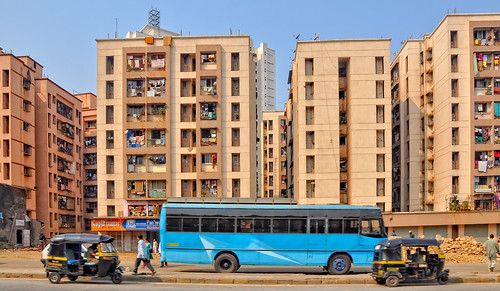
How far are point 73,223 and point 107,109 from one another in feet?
116

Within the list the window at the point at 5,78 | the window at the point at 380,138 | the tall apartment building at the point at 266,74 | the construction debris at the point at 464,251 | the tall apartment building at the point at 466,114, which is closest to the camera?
the construction debris at the point at 464,251

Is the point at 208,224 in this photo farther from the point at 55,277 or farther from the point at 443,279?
the point at 443,279

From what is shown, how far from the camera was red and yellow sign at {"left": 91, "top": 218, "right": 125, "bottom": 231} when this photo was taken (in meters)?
54.8

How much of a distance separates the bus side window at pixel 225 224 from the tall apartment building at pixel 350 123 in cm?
2875

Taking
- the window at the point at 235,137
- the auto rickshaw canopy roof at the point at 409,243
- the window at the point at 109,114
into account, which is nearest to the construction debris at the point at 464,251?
the auto rickshaw canopy roof at the point at 409,243

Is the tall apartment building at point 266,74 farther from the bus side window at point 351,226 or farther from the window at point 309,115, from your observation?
the bus side window at point 351,226

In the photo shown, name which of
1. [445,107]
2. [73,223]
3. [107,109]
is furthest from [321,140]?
[73,223]

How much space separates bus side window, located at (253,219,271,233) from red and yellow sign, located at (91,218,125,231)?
102 ft

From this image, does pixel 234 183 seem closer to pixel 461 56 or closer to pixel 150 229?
pixel 150 229

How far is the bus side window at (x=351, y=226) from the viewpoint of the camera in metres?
26.7

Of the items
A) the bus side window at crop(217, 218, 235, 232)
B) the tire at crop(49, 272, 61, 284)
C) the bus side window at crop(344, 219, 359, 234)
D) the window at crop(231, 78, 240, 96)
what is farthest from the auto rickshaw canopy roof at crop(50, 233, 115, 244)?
the window at crop(231, 78, 240, 96)

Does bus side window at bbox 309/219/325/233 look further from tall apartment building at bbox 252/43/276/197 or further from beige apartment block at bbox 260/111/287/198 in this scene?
tall apartment building at bbox 252/43/276/197

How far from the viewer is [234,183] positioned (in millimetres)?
56469

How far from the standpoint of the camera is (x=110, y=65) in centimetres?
5759
